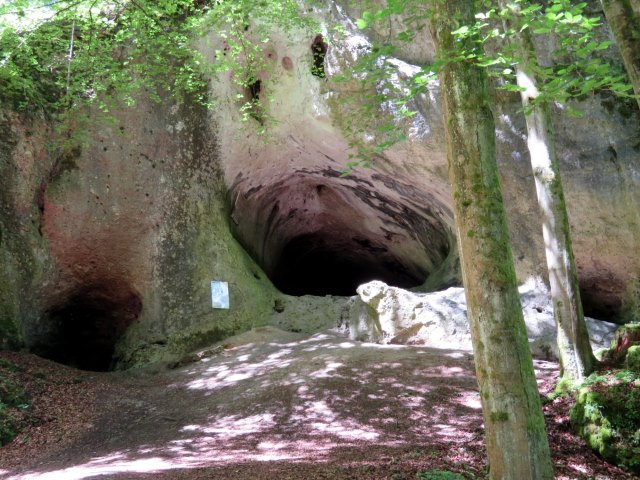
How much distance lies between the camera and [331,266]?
21969 millimetres

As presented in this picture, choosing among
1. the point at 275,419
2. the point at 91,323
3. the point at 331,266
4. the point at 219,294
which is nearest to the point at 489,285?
the point at 275,419

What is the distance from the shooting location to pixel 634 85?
3881 millimetres

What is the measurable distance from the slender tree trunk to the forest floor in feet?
4.81

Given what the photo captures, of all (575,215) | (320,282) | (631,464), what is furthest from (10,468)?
(320,282)

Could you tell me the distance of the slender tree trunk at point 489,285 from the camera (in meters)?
3.64

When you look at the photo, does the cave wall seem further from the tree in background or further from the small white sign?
the tree in background

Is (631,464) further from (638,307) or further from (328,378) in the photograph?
(638,307)

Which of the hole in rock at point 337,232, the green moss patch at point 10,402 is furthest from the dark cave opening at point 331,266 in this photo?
the green moss patch at point 10,402

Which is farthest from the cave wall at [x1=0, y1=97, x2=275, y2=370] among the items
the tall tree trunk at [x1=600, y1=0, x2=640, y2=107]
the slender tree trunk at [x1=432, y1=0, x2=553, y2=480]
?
the tall tree trunk at [x1=600, y1=0, x2=640, y2=107]

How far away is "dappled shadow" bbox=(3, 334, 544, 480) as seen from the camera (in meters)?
5.94

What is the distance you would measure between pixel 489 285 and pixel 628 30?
2086 mm

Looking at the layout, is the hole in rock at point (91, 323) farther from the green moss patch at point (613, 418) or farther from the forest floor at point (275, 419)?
the green moss patch at point (613, 418)

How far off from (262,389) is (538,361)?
4.35 m

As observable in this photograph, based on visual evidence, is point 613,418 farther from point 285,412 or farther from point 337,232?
point 337,232
